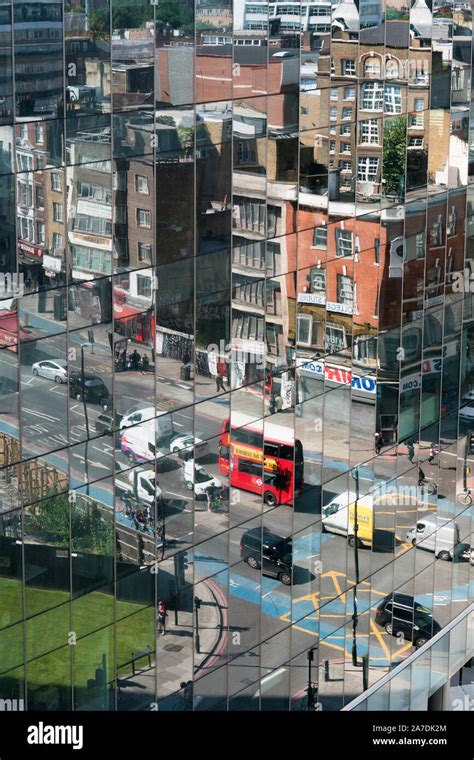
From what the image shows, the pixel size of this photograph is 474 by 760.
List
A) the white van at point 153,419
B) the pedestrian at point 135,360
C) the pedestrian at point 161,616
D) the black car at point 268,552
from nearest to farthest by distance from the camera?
the pedestrian at point 135,360
the white van at point 153,419
the pedestrian at point 161,616
the black car at point 268,552

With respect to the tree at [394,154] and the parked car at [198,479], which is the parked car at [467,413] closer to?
the tree at [394,154]

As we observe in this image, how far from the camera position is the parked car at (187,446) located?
113ft

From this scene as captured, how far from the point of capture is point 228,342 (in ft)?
116

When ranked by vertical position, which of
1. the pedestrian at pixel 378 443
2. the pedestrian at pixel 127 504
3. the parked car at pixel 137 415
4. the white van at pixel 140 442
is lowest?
the pedestrian at pixel 378 443

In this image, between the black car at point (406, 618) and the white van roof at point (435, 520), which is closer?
the black car at point (406, 618)

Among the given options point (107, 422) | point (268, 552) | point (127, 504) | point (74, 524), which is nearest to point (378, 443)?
point (268, 552)

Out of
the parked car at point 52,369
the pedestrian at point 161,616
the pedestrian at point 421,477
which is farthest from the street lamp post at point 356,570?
the parked car at point 52,369

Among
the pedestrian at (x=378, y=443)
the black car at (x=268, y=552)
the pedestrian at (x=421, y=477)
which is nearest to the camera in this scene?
the black car at (x=268, y=552)

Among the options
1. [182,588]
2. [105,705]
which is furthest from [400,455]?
[105,705]

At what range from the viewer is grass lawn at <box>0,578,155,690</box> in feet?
101

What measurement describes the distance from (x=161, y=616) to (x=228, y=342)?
7189 millimetres

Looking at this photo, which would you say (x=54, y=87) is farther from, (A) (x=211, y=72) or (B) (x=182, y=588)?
(B) (x=182, y=588)

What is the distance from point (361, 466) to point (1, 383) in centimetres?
1569

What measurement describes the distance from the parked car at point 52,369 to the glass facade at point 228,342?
7cm
